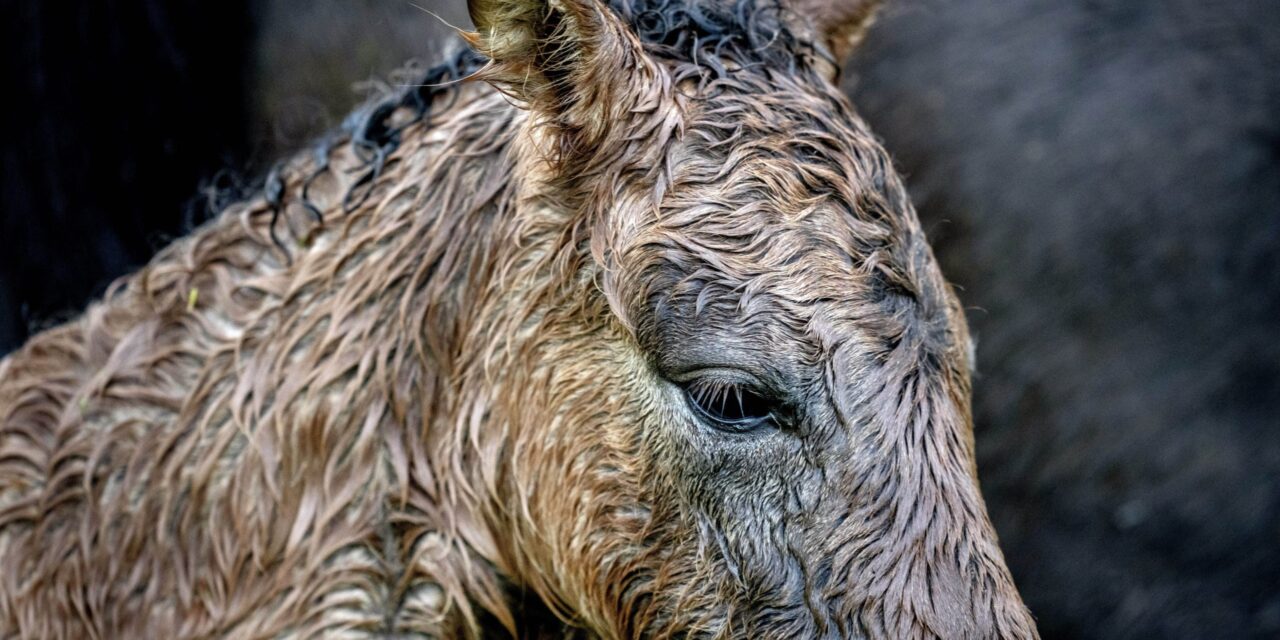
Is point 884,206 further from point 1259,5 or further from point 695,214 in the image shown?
point 1259,5

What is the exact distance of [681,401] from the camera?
274 centimetres

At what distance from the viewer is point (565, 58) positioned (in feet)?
9.23

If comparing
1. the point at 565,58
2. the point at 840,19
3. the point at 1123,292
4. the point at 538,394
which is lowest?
the point at 1123,292

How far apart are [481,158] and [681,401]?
98 centimetres

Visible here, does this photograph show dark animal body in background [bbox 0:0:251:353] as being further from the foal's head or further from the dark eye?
the dark eye

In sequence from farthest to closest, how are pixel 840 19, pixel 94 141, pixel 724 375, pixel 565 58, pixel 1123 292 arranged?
pixel 94 141 < pixel 1123 292 < pixel 840 19 < pixel 565 58 < pixel 724 375

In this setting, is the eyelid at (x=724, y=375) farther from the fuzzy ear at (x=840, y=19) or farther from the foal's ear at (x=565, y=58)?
the fuzzy ear at (x=840, y=19)

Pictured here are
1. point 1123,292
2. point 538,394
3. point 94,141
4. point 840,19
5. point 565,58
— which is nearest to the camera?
point 565,58

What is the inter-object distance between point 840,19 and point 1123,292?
1.88m

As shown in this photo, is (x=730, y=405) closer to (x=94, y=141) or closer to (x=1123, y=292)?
(x=1123, y=292)

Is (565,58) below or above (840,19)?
above

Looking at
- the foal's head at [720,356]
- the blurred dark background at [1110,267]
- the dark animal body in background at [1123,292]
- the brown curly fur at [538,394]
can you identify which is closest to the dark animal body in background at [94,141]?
the blurred dark background at [1110,267]

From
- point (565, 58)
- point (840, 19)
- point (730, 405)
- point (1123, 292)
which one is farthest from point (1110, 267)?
point (565, 58)

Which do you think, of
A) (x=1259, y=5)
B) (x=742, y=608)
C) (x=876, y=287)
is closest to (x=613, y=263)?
(x=876, y=287)
